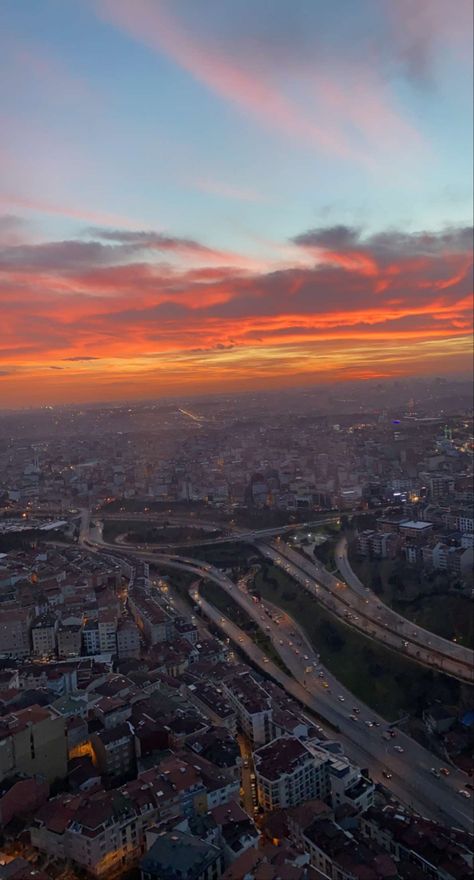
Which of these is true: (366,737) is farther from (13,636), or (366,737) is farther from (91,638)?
(13,636)

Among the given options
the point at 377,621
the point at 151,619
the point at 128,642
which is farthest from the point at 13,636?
the point at 377,621

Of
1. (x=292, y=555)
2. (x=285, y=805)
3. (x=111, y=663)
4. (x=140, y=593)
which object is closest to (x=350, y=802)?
(x=285, y=805)

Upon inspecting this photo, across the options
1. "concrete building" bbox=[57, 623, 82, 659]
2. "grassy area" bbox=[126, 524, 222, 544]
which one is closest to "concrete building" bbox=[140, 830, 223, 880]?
"concrete building" bbox=[57, 623, 82, 659]

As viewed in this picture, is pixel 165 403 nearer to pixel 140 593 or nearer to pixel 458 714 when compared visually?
pixel 140 593

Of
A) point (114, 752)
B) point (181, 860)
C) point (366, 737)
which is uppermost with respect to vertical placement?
point (181, 860)

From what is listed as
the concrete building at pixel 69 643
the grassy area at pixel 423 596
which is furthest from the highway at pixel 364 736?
the concrete building at pixel 69 643

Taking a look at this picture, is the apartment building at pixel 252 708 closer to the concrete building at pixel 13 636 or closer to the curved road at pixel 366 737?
the curved road at pixel 366 737
